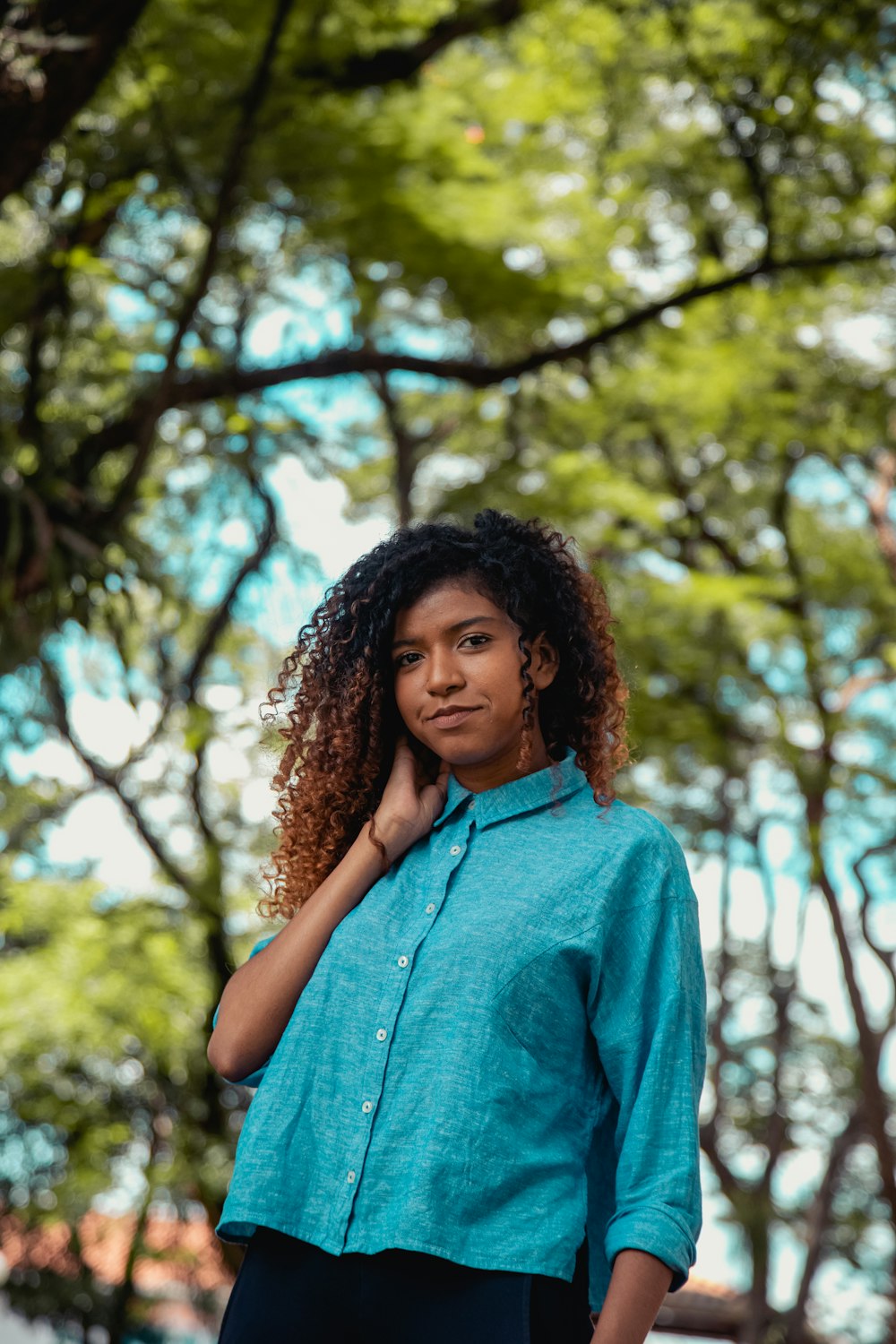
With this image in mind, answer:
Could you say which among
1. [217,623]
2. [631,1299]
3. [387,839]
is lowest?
[631,1299]

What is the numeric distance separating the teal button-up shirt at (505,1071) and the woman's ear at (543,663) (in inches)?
7.7

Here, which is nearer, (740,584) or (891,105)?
(891,105)

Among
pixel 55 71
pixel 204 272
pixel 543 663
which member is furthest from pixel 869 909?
pixel 543 663

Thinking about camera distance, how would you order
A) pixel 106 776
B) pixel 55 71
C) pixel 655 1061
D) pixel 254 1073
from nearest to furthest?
pixel 655 1061 < pixel 254 1073 < pixel 55 71 < pixel 106 776

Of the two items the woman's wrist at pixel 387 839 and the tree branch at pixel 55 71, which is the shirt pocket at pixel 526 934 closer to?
the woman's wrist at pixel 387 839

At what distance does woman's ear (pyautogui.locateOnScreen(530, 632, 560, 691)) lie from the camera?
5.44 ft

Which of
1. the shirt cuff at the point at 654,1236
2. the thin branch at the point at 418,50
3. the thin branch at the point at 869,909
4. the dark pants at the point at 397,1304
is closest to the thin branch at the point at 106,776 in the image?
the thin branch at the point at 418,50

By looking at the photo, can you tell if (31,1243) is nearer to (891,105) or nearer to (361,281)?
(361,281)

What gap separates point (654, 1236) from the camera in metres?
1.31

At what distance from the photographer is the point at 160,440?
26.1 feet

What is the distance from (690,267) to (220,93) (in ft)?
11.6

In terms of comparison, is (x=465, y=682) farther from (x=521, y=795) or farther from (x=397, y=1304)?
(x=397, y=1304)

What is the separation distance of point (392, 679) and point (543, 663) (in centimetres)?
17

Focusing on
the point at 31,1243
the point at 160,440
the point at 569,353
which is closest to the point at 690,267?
the point at 569,353
